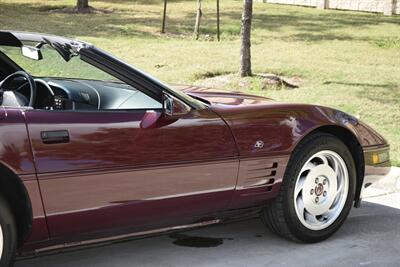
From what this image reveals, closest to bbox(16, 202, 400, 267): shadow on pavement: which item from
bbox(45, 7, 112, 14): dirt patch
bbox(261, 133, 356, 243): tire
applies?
bbox(261, 133, 356, 243): tire

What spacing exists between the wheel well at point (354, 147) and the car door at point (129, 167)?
2.96 ft

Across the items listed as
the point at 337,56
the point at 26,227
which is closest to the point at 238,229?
the point at 26,227

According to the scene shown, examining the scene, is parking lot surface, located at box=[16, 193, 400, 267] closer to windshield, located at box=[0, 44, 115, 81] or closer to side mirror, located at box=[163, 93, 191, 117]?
side mirror, located at box=[163, 93, 191, 117]

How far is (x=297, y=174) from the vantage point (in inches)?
168

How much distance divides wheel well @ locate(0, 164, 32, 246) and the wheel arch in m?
2.03

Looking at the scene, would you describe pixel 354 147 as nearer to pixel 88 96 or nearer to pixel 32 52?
pixel 88 96

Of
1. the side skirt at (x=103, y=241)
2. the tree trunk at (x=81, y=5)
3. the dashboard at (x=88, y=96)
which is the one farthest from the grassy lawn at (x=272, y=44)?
the dashboard at (x=88, y=96)

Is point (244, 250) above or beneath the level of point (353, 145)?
beneath

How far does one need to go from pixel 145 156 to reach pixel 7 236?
0.83 metres

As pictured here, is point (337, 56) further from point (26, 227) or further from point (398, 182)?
point (26, 227)

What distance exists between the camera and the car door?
3.34m

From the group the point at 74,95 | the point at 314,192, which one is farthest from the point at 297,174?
the point at 74,95

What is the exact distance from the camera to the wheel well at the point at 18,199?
3217 mm

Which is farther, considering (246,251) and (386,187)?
(386,187)
